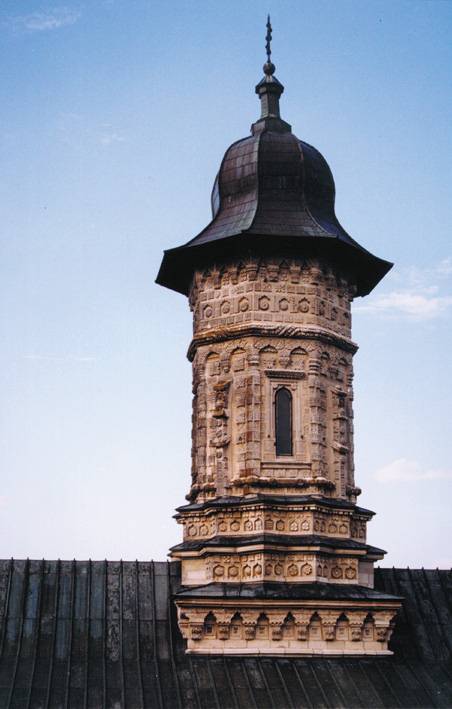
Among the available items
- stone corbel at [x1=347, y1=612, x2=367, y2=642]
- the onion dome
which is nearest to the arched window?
the onion dome

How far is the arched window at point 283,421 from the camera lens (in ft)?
71.6

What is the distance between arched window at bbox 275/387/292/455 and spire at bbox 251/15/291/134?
19.9 ft

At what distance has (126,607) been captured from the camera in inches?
831

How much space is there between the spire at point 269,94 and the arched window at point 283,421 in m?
6.08

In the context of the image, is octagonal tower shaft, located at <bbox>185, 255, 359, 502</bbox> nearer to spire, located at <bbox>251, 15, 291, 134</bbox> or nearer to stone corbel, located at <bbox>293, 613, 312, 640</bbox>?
stone corbel, located at <bbox>293, 613, 312, 640</bbox>

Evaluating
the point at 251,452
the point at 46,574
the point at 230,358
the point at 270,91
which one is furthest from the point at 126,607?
the point at 270,91

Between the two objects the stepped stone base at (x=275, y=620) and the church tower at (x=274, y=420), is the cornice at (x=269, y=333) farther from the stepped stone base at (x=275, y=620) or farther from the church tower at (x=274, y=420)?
the stepped stone base at (x=275, y=620)

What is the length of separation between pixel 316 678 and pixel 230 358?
251 inches

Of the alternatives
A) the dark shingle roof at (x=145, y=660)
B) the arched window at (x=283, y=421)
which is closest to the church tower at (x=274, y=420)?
the arched window at (x=283, y=421)

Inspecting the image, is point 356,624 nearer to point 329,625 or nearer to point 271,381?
point 329,625

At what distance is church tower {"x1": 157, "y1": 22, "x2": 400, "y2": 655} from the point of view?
20.3m

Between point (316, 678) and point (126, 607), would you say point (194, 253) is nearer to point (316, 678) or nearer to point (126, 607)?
point (126, 607)

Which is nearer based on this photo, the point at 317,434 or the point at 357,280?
the point at 317,434

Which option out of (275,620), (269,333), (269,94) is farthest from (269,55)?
(275,620)
